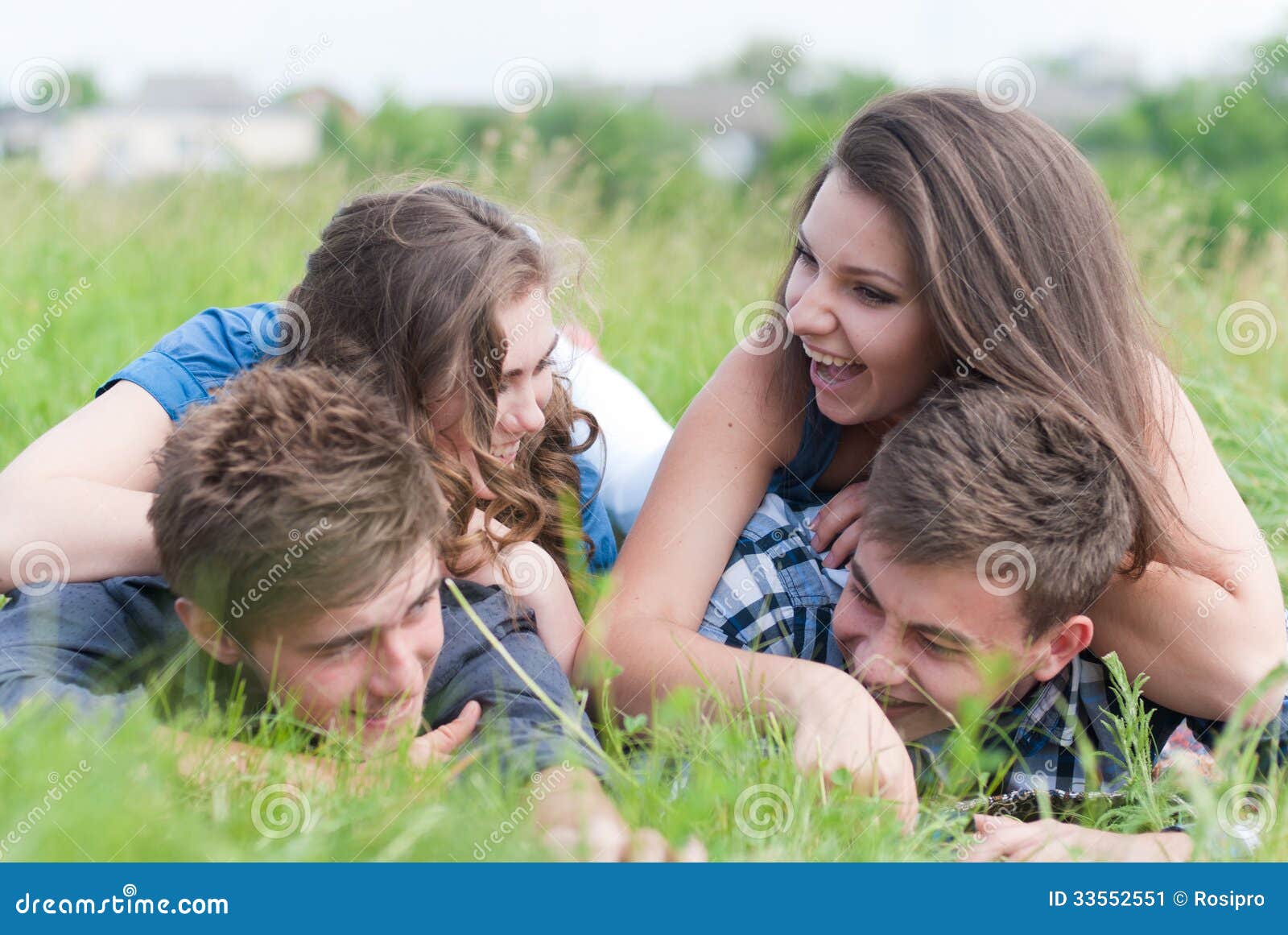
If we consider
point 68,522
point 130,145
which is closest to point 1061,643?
point 68,522

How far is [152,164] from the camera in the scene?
26.9 feet

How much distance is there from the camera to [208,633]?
2.12 metres

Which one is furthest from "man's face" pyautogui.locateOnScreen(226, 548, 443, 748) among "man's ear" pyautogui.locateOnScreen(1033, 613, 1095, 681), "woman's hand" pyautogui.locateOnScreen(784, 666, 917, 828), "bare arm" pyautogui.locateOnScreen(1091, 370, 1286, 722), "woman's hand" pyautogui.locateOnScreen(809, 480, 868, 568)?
"bare arm" pyautogui.locateOnScreen(1091, 370, 1286, 722)

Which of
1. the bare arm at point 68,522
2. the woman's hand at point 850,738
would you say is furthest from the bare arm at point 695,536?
the bare arm at point 68,522

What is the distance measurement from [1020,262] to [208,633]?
67.7 inches

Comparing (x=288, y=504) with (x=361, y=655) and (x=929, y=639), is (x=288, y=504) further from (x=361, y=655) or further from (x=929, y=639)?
(x=929, y=639)

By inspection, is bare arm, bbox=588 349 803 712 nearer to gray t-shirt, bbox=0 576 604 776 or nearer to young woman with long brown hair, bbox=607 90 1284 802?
young woman with long brown hair, bbox=607 90 1284 802

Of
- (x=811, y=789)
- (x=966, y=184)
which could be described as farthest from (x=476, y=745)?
(x=966, y=184)

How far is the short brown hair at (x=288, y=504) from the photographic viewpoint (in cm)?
197

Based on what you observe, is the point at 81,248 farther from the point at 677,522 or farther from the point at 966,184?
the point at 966,184

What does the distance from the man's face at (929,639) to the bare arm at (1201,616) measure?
0.64 ft

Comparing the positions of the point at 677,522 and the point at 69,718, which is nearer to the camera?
the point at 69,718
